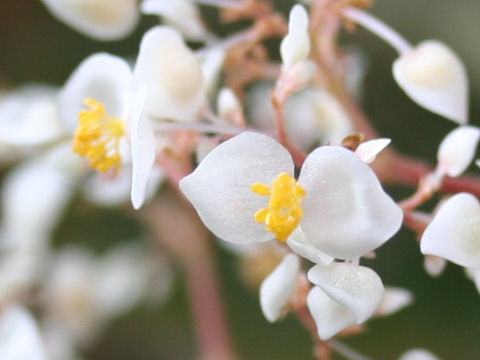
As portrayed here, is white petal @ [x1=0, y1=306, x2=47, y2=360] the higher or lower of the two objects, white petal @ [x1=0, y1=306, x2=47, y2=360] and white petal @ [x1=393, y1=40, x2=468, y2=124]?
the lower

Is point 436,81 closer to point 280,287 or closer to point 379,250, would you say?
point 280,287

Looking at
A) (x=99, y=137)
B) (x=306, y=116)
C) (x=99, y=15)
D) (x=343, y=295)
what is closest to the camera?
(x=343, y=295)

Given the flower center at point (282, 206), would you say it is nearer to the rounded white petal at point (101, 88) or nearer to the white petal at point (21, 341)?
the rounded white petal at point (101, 88)

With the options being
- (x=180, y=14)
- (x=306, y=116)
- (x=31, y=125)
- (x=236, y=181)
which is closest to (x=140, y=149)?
(x=236, y=181)

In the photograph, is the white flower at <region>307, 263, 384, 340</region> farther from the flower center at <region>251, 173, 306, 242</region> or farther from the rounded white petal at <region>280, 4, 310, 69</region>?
the rounded white petal at <region>280, 4, 310, 69</region>

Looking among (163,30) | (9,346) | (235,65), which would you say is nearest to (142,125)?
(163,30)

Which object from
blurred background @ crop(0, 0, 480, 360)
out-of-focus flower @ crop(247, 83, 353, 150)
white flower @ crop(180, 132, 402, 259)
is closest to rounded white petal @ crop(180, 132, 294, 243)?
white flower @ crop(180, 132, 402, 259)

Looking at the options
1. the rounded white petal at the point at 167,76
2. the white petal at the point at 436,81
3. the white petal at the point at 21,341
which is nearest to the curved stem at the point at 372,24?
the white petal at the point at 436,81
